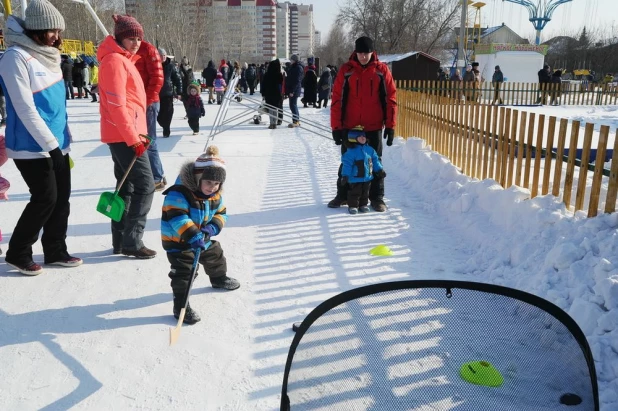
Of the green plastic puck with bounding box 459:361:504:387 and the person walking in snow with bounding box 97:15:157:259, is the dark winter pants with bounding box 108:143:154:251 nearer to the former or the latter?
the person walking in snow with bounding box 97:15:157:259

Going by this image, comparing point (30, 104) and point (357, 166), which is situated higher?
point (30, 104)

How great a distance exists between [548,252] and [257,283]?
216 centimetres

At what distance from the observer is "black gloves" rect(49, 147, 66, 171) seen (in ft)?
11.6

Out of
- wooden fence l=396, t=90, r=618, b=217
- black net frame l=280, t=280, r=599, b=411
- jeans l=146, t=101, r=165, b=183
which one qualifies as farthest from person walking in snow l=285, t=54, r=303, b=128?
black net frame l=280, t=280, r=599, b=411

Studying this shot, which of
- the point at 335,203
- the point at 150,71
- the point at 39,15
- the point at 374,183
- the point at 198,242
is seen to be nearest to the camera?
the point at 198,242

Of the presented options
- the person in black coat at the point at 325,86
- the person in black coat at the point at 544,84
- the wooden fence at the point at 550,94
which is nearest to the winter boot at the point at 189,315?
the person in black coat at the point at 325,86

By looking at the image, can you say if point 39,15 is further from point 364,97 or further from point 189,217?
point 364,97

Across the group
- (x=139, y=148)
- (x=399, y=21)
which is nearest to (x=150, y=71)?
(x=139, y=148)

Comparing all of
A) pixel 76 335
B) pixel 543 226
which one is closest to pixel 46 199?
pixel 76 335

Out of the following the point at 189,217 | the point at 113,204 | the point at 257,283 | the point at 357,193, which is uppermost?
the point at 189,217

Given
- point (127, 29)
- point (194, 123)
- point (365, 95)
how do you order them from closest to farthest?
point (127, 29), point (365, 95), point (194, 123)

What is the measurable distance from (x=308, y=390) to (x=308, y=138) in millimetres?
10015

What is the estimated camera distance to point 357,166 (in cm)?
556

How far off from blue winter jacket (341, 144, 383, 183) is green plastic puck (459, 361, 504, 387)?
382 cm
